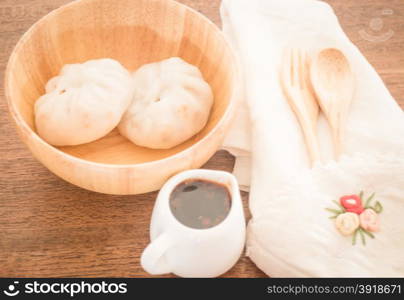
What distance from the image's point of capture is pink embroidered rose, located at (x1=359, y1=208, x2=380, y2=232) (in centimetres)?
88

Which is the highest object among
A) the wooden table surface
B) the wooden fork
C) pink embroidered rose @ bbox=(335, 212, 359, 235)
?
the wooden fork

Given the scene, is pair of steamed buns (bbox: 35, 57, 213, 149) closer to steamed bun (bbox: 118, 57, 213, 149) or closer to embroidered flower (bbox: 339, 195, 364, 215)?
steamed bun (bbox: 118, 57, 213, 149)

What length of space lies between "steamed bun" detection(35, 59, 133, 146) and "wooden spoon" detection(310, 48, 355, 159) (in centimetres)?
42

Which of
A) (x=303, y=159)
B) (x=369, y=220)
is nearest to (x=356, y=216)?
(x=369, y=220)

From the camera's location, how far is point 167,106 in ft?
3.15

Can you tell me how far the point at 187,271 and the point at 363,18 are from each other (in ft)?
2.97

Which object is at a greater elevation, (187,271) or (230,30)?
(230,30)

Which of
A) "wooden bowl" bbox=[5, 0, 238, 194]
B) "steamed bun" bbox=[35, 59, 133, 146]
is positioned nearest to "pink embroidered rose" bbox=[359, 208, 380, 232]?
"wooden bowl" bbox=[5, 0, 238, 194]

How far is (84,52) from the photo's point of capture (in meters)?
1.12

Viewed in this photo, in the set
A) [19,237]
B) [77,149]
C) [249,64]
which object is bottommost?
[19,237]

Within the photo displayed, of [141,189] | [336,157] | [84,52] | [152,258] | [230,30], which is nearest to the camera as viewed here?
[152,258]

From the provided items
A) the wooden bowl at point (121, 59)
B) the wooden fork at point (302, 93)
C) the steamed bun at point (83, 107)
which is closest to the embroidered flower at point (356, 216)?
the wooden fork at point (302, 93)

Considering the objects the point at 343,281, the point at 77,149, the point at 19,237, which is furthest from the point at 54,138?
the point at 343,281

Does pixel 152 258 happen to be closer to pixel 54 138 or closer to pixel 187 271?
pixel 187 271
